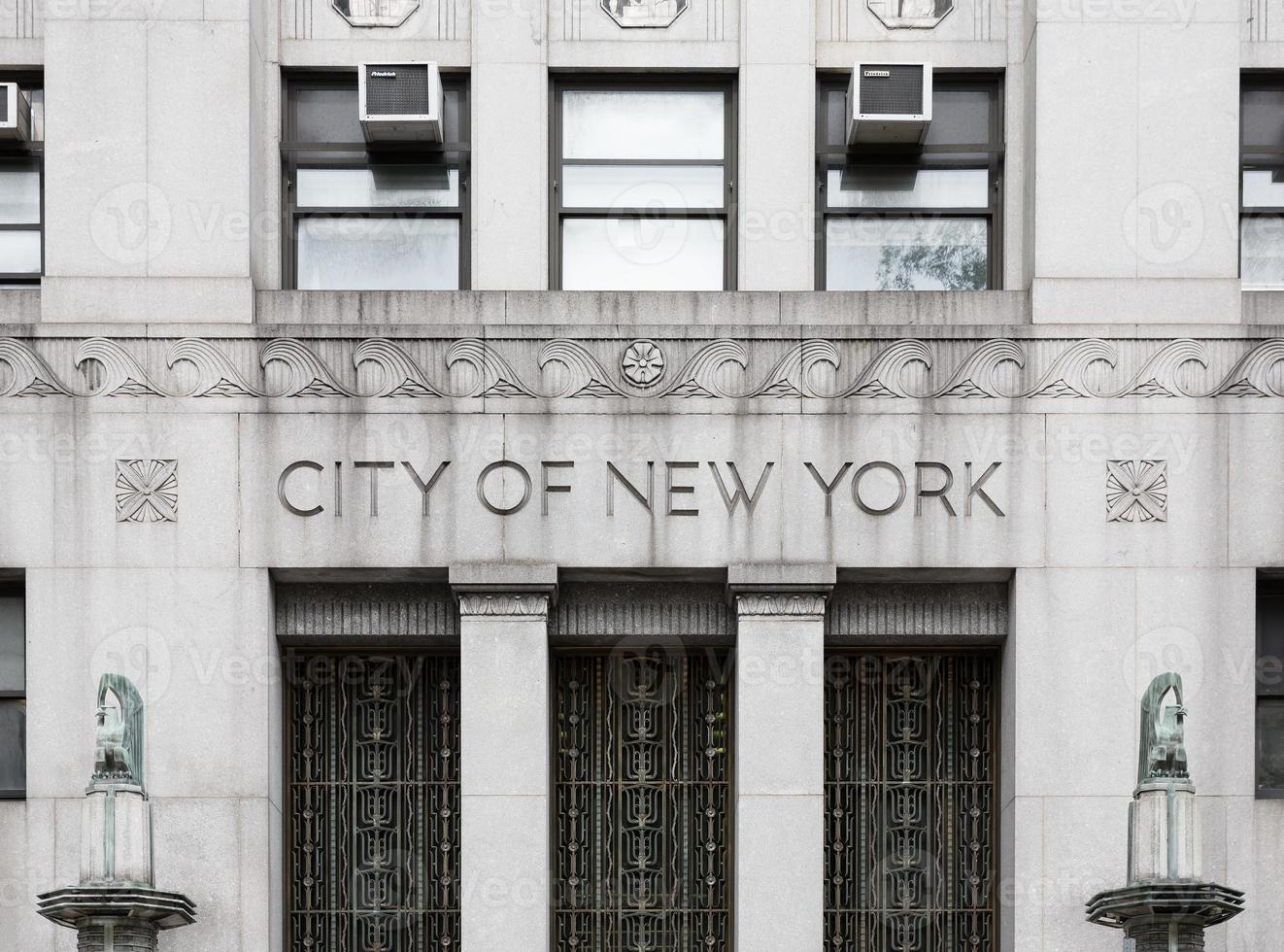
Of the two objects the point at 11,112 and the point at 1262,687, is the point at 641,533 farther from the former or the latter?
the point at 11,112

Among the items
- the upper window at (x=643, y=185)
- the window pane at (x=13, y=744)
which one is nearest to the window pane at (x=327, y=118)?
the upper window at (x=643, y=185)

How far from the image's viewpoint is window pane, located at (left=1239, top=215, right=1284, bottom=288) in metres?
19.3

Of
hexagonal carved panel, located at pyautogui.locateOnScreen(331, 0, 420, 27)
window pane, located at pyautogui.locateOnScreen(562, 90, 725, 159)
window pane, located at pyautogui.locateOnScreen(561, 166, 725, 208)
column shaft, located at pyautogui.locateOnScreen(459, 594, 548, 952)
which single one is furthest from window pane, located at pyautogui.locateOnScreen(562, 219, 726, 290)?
column shaft, located at pyautogui.locateOnScreen(459, 594, 548, 952)

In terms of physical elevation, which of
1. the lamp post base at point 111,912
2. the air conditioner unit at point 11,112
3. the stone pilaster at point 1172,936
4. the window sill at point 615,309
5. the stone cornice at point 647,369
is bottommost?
the stone pilaster at point 1172,936

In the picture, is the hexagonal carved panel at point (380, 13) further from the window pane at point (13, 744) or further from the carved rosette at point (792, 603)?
the window pane at point (13, 744)

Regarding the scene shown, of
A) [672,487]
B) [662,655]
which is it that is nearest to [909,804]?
[662,655]

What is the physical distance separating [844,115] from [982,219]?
157 centimetres

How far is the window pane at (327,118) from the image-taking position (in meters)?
19.5

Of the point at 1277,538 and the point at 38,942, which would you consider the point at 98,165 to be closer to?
the point at 38,942

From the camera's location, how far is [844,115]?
1948cm

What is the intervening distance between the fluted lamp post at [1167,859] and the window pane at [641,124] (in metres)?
6.72

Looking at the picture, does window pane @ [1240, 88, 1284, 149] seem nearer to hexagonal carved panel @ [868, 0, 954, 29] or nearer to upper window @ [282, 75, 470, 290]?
hexagonal carved panel @ [868, 0, 954, 29]

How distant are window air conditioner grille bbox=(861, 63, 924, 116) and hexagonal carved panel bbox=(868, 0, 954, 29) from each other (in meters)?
0.75

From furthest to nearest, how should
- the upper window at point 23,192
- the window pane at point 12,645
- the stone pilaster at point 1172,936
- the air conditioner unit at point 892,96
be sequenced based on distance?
the upper window at point 23,192 → the air conditioner unit at point 892,96 → the window pane at point 12,645 → the stone pilaster at point 1172,936
